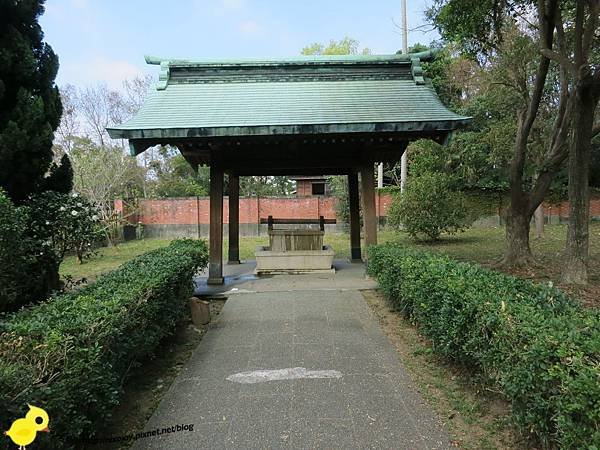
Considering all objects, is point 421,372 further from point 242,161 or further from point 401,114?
point 242,161

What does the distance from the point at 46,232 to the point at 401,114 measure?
19.3 ft

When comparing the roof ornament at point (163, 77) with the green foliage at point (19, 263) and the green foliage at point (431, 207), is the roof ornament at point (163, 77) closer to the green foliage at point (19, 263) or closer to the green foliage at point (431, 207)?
the green foliage at point (19, 263)

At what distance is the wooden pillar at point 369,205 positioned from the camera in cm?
797

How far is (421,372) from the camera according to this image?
12.8 feet

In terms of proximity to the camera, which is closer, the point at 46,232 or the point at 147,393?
the point at 147,393

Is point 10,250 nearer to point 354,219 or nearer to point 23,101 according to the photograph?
point 23,101

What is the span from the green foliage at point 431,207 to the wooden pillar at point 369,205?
24.1 feet

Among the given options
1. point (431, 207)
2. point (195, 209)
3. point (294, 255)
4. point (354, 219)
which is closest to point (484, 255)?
point (431, 207)

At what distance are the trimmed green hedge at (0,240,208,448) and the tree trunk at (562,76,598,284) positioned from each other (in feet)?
22.8

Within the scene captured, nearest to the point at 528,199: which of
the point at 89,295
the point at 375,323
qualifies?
the point at 375,323

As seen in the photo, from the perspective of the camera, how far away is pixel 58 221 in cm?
633

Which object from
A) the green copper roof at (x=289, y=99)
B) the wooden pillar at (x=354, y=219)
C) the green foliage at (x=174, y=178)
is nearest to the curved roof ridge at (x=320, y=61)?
the green copper roof at (x=289, y=99)

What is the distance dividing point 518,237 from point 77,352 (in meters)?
8.94

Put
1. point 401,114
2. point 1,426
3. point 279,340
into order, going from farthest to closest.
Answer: point 401,114
point 279,340
point 1,426
